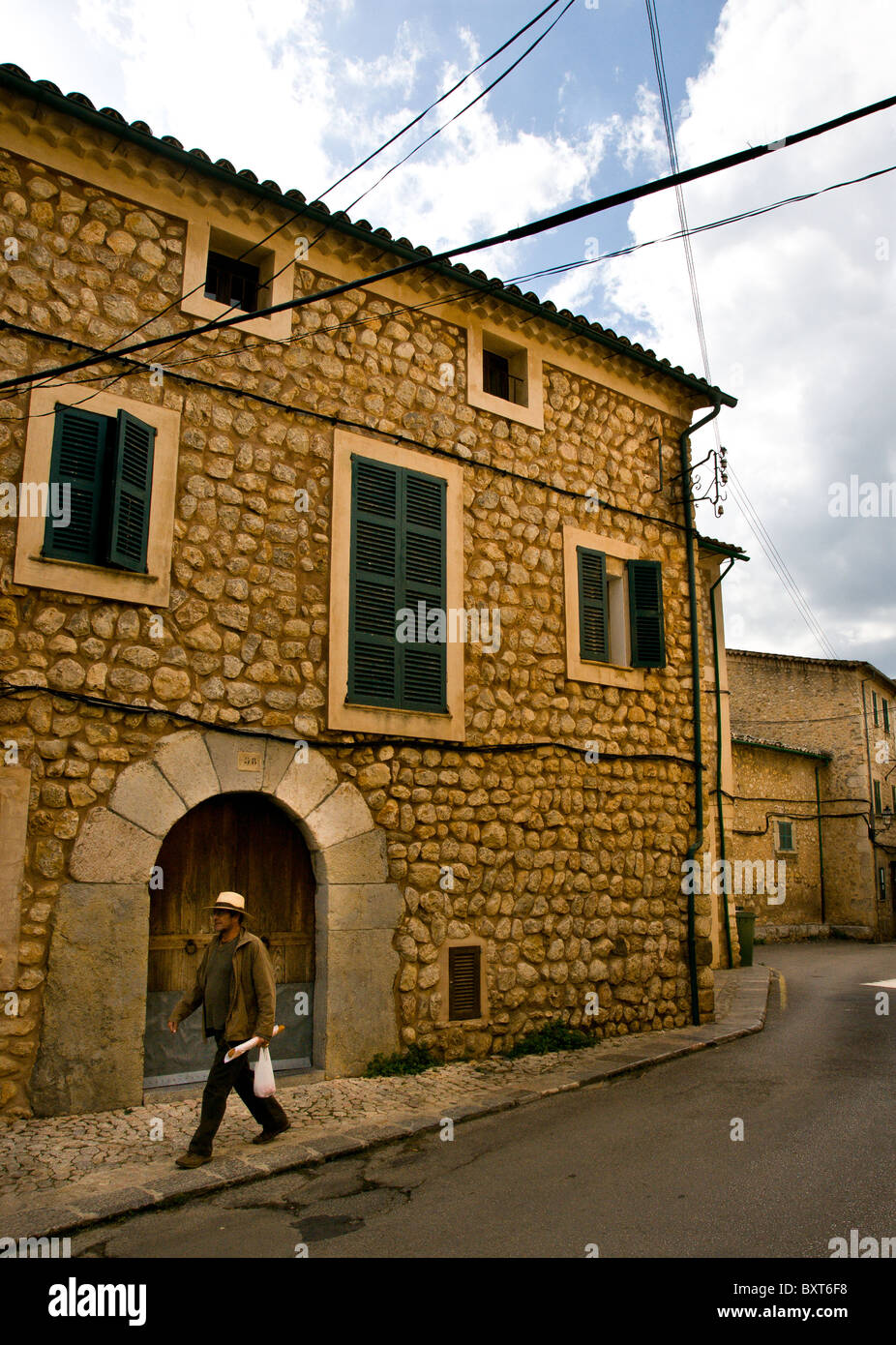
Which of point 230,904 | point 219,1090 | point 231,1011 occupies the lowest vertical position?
point 219,1090

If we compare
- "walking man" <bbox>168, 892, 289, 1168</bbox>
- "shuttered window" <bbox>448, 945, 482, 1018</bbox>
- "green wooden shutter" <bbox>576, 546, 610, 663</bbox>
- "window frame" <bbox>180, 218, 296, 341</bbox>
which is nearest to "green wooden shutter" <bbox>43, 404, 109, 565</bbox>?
"window frame" <bbox>180, 218, 296, 341</bbox>

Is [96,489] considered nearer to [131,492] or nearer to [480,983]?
[131,492]

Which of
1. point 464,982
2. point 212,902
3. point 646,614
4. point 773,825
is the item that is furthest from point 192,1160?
point 773,825

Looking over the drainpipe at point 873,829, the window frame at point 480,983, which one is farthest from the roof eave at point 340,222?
the drainpipe at point 873,829

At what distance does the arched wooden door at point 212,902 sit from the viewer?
6.90 meters

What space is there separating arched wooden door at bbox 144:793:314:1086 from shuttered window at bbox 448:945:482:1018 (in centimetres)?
125

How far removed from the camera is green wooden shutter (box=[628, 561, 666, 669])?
10.1m

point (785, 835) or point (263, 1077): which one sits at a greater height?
point (785, 835)

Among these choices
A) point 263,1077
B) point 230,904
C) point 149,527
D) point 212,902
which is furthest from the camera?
point 212,902

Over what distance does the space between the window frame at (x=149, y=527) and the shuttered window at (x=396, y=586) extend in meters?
1.61

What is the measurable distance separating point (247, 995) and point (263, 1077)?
0.48 m

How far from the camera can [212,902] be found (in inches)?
284
